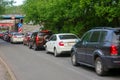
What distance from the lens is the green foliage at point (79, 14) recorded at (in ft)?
81.6

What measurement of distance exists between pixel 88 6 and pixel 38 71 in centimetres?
1102

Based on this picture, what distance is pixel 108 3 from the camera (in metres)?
25.2

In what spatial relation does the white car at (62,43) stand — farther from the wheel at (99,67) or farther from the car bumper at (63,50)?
the wheel at (99,67)

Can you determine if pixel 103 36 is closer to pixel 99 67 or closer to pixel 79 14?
pixel 99 67

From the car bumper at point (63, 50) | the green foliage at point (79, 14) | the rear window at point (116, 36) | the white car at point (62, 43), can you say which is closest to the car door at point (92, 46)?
the rear window at point (116, 36)

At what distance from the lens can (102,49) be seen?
13867 mm

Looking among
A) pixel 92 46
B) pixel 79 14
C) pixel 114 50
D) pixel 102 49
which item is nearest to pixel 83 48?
pixel 92 46

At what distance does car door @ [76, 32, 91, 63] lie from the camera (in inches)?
623

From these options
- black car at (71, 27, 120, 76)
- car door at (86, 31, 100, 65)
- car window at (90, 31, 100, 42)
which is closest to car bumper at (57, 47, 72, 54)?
black car at (71, 27, 120, 76)

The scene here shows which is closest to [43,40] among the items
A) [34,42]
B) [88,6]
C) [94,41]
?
[34,42]

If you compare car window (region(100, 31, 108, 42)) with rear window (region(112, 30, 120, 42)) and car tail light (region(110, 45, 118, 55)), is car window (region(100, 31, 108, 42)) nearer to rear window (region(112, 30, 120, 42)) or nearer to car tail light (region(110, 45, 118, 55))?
rear window (region(112, 30, 120, 42))

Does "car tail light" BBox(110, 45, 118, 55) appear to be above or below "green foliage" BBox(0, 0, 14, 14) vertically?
below

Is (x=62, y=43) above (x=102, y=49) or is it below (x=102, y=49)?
below

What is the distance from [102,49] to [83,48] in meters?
2.25
